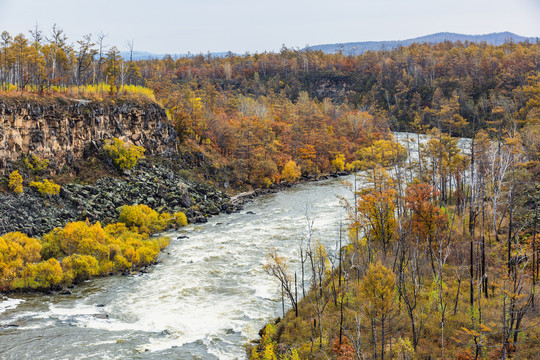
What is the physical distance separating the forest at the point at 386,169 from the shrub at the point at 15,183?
783 centimetres

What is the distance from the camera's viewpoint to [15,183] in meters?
36.8

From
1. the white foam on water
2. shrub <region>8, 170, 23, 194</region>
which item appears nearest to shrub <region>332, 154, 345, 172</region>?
shrub <region>8, 170, 23, 194</region>

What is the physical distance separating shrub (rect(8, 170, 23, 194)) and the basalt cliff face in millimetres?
1198

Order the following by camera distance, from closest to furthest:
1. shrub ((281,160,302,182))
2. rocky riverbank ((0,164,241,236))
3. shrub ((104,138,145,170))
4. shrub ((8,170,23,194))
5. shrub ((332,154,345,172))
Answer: rocky riverbank ((0,164,241,236))
shrub ((8,170,23,194))
shrub ((104,138,145,170))
shrub ((281,160,302,182))
shrub ((332,154,345,172))

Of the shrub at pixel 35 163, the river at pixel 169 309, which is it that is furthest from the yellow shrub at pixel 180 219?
the shrub at pixel 35 163

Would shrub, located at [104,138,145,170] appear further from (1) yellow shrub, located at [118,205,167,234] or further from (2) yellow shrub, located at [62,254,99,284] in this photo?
(2) yellow shrub, located at [62,254,99,284]

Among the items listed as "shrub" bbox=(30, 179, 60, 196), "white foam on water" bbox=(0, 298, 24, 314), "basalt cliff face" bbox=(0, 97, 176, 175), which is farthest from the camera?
"basalt cliff face" bbox=(0, 97, 176, 175)

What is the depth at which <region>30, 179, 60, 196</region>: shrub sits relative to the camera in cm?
3862

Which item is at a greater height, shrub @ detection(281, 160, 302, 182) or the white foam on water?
shrub @ detection(281, 160, 302, 182)

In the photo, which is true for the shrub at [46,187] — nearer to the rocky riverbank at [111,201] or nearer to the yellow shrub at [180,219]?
the rocky riverbank at [111,201]

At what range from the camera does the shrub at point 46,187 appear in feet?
127

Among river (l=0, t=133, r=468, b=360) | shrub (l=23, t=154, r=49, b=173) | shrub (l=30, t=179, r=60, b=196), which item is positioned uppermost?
shrub (l=23, t=154, r=49, b=173)

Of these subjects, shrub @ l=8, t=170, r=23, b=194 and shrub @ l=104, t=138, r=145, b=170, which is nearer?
shrub @ l=8, t=170, r=23, b=194

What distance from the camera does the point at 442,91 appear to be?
398ft
